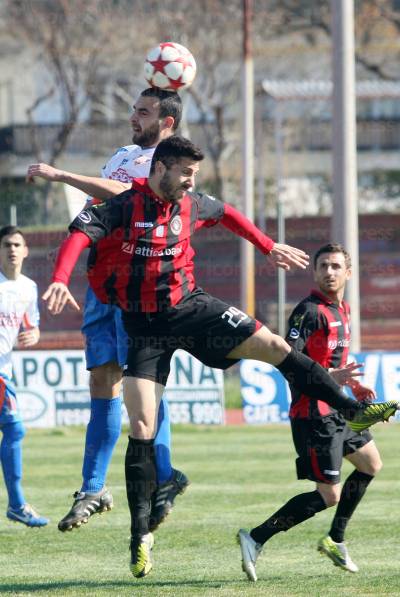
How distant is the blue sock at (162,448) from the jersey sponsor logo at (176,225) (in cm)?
109

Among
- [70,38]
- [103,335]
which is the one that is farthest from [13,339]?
[70,38]

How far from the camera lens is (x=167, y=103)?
7332mm

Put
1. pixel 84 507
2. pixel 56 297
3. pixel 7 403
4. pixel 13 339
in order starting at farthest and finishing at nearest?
1. pixel 13 339
2. pixel 7 403
3. pixel 84 507
4. pixel 56 297

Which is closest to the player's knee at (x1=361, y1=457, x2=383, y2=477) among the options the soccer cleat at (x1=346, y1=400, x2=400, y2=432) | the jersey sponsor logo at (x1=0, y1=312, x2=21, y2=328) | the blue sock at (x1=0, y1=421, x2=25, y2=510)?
the soccer cleat at (x1=346, y1=400, x2=400, y2=432)

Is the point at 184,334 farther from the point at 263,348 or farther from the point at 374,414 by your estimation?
the point at 374,414

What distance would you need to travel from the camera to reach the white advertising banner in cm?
1611

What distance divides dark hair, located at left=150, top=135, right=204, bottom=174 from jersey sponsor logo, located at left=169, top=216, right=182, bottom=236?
0.29 metres

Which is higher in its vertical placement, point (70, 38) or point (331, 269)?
point (70, 38)

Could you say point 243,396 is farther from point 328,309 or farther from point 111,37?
point 111,37

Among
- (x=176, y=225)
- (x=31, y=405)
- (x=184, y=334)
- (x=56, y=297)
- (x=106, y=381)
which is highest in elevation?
(x=176, y=225)

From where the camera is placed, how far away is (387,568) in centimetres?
737

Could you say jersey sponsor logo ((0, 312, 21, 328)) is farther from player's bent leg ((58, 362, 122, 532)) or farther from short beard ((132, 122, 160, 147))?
short beard ((132, 122, 160, 147))

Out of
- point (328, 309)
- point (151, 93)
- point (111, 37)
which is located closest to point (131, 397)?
point (328, 309)

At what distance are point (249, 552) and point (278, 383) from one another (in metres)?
9.04
